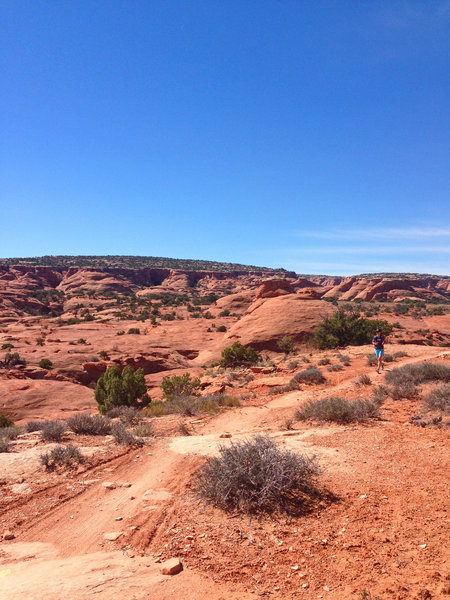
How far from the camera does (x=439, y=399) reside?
25.0ft

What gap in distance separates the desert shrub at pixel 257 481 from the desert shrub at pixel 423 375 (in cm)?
627

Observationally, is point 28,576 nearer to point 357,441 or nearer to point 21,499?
point 21,499

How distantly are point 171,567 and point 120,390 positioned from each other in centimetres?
1274

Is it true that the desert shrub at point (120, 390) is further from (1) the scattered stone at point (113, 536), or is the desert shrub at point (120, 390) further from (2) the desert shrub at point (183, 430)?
(1) the scattered stone at point (113, 536)

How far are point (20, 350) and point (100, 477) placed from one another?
73.9ft

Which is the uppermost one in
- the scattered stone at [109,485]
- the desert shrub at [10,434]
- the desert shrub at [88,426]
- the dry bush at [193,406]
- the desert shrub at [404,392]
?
the desert shrub at [404,392]

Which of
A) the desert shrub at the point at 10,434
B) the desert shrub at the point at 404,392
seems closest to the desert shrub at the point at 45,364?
the desert shrub at the point at 10,434

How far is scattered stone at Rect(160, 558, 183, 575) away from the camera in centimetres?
340

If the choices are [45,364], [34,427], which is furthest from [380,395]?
[45,364]

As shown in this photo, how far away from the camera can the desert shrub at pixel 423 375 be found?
1002 cm

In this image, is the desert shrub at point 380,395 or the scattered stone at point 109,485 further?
the desert shrub at point 380,395

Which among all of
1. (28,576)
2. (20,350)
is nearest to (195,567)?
(28,576)

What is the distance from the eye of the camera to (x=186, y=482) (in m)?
5.39

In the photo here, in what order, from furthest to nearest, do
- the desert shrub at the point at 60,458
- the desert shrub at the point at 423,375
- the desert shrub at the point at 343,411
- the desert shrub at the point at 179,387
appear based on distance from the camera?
the desert shrub at the point at 179,387 → the desert shrub at the point at 423,375 → the desert shrub at the point at 343,411 → the desert shrub at the point at 60,458
